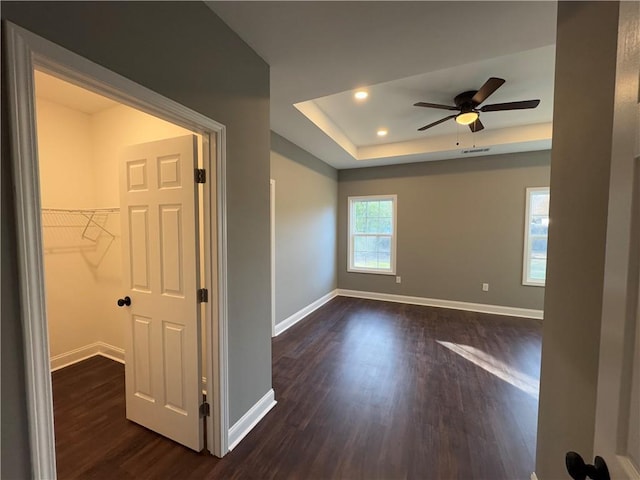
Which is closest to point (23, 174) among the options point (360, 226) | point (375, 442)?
point (375, 442)

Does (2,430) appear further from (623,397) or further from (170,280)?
(623,397)

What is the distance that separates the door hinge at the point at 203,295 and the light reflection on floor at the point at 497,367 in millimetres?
2897

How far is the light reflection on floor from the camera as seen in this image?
2521 mm

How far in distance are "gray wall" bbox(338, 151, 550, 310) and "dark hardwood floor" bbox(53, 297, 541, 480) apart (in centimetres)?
148

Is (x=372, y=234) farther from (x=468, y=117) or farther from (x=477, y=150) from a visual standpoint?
(x=468, y=117)

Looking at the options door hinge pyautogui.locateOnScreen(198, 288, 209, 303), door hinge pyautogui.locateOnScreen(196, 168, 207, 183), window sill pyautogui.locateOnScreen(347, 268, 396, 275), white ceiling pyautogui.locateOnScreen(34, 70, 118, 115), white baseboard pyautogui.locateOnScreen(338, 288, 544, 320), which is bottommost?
white baseboard pyautogui.locateOnScreen(338, 288, 544, 320)

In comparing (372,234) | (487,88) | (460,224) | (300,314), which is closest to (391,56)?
(487,88)

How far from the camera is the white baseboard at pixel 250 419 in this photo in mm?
1835

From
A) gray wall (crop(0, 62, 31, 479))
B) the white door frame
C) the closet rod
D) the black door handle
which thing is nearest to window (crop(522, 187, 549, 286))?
the black door handle

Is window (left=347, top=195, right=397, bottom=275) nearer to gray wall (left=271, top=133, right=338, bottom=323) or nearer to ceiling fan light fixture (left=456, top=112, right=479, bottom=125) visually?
gray wall (left=271, top=133, right=338, bottom=323)

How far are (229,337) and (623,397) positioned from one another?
1795mm

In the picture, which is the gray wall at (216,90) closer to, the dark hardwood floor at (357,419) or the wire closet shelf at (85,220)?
the dark hardwood floor at (357,419)

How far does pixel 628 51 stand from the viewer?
57 cm

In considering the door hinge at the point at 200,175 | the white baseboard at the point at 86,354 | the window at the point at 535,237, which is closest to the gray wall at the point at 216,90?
the door hinge at the point at 200,175
